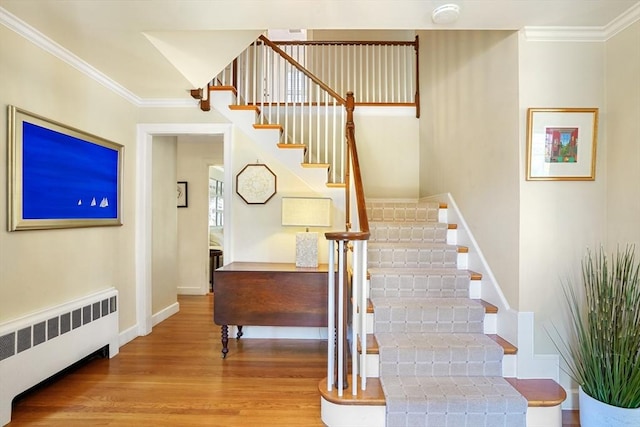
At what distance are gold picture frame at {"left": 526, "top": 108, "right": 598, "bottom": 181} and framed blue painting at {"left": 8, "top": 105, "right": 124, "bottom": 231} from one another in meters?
3.06

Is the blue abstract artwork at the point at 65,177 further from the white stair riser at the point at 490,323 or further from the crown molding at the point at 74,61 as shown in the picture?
the white stair riser at the point at 490,323

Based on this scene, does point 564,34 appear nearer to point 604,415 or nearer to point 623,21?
point 623,21

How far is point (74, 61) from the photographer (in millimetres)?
2404

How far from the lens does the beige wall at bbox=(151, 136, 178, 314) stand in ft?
11.8

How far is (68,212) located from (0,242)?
19.5 inches

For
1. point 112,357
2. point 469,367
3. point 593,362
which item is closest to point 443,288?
point 469,367

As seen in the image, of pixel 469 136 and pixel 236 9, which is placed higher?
pixel 236 9

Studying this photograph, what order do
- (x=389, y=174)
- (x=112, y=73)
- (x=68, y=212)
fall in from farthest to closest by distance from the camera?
(x=389, y=174) < (x=112, y=73) < (x=68, y=212)

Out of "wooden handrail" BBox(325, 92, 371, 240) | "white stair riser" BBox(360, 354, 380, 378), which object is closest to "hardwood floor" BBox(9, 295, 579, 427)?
"white stair riser" BBox(360, 354, 380, 378)

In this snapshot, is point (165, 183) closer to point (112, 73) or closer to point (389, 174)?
point (112, 73)

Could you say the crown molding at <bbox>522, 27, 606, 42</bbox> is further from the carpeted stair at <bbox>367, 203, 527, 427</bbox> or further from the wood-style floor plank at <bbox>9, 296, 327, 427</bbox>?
the wood-style floor plank at <bbox>9, 296, 327, 427</bbox>

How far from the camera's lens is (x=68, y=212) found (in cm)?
236

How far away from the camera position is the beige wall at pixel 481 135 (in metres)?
2.16

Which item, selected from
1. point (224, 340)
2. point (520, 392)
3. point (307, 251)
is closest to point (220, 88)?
point (307, 251)
